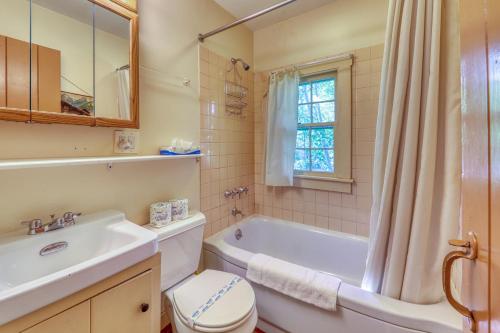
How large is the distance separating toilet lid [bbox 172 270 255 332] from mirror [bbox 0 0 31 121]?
1.14 metres

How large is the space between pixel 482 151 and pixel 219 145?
1.79 m

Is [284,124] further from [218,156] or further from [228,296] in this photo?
[228,296]

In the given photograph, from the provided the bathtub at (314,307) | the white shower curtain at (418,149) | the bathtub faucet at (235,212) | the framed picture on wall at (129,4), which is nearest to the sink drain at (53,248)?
the bathtub at (314,307)

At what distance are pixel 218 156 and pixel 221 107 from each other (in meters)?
0.46

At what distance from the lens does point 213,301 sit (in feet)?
3.94

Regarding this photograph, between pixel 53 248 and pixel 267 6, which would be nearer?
pixel 53 248

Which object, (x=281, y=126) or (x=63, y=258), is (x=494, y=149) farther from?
(x=281, y=126)

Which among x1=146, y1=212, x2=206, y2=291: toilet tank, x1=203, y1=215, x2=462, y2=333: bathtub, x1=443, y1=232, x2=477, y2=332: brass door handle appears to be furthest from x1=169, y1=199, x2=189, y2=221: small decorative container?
x1=443, y1=232, x2=477, y2=332: brass door handle

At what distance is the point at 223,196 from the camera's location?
2109mm

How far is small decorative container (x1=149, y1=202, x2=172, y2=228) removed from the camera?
4.55ft

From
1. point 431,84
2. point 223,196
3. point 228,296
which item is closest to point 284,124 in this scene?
point 223,196

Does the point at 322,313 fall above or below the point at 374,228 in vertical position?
below

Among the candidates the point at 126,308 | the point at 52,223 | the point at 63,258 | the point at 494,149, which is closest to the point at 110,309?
the point at 126,308

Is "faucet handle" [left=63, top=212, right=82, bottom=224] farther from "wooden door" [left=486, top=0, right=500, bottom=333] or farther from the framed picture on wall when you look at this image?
"wooden door" [left=486, top=0, right=500, bottom=333]
